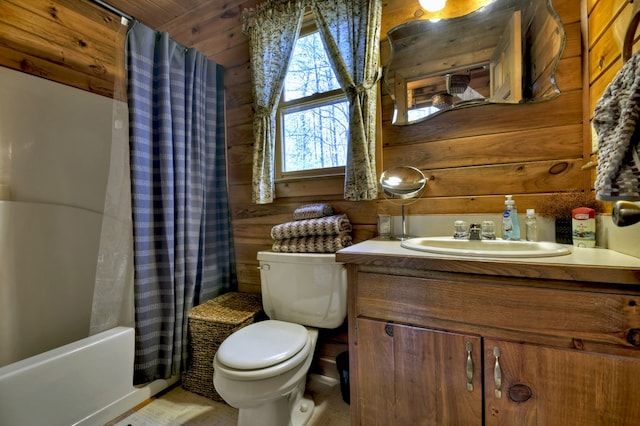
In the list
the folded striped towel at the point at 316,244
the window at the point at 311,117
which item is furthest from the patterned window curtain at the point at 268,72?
the folded striped towel at the point at 316,244

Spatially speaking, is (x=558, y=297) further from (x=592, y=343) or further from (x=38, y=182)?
(x=38, y=182)

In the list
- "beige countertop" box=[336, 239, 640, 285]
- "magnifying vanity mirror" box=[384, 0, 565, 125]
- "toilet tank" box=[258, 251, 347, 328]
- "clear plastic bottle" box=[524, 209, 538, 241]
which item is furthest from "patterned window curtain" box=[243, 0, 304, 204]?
"clear plastic bottle" box=[524, 209, 538, 241]

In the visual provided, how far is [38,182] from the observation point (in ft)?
4.73

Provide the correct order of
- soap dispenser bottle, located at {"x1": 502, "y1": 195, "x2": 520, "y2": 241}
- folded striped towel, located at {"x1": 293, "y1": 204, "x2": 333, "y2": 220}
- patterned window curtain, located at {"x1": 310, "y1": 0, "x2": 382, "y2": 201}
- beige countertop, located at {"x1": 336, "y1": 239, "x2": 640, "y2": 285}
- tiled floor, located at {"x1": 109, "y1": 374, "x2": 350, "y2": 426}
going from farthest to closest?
folded striped towel, located at {"x1": 293, "y1": 204, "x2": 333, "y2": 220}
patterned window curtain, located at {"x1": 310, "y1": 0, "x2": 382, "y2": 201}
tiled floor, located at {"x1": 109, "y1": 374, "x2": 350, "y2": 426}
soap dispenser bottle, located at {"x1": 502, "y1": 195, "x2": 520, "y2": 241}
beige countertop, located at {"x1": 336, "y1": 239, "x2": 640, "y2": 285}

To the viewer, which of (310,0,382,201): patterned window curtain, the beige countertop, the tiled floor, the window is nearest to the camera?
the beige countertop

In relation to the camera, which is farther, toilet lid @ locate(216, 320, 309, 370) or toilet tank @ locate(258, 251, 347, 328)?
toilet tank @ locate(258, 251, 347, 328)

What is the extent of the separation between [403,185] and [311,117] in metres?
0.75

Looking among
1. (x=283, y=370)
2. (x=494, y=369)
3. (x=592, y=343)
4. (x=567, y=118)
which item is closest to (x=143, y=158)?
(x=283, y=370)

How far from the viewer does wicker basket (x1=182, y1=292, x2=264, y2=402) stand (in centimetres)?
140

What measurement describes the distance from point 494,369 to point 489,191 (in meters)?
0.77

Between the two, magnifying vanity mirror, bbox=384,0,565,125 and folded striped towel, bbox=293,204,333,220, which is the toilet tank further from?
magnifying vanity mirror, bbox=384,0,565,125

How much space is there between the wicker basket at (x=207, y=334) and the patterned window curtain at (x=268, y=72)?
67 centimetres

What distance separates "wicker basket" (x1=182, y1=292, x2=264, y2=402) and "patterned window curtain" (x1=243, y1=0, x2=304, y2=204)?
668 millimetres

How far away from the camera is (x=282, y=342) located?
1.12 meters
